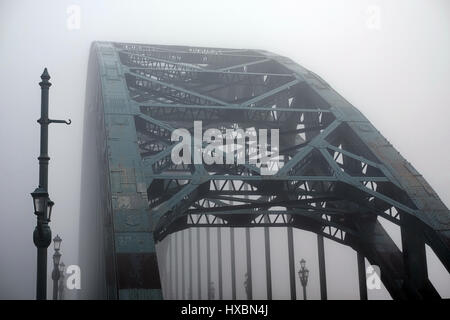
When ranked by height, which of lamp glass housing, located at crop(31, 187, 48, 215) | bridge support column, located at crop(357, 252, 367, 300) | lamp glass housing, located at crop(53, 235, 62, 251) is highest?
lamp glass housing, located at crop(31, 187, 48, 215)

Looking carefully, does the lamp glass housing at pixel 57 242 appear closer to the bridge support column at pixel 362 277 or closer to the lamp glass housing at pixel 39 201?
the lamp glass housing at pixel 39 201

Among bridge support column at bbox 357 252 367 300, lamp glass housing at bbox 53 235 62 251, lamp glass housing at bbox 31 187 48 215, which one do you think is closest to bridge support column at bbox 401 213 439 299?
bridge support column at bbox 357 252 367 300

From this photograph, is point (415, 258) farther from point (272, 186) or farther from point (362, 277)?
point (272, 186)

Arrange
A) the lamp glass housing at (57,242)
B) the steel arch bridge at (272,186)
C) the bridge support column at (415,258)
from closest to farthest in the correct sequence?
the steel arch bridge at (272,186)
the bridge support column at (415,258)
the lamp glass housing at (57,242)

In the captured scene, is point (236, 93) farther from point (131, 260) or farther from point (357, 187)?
point (131, 260)

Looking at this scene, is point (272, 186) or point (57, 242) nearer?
point (272, 186)

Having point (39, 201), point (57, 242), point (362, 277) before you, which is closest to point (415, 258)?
point (362, 277)

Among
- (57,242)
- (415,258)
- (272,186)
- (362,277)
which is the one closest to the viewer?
(415,258)

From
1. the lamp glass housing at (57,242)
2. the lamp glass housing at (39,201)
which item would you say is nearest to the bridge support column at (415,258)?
the lamp glass housing at (39,201)

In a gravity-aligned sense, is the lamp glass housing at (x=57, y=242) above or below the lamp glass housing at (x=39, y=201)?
below

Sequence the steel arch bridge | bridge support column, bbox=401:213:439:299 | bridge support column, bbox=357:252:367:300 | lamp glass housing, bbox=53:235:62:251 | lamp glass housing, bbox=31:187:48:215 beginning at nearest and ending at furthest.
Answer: lamp glass housing, bbox=31:187:48:215, the steel arch bridge, bridge support column, bbox=401:213:439:299, bridge support column, bbox=357:252:367:300, lamp glass housing, bbox=53:235:62:251

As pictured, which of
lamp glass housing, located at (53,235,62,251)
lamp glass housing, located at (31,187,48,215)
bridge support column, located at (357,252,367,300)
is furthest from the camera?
lamp glass housing, located at (53,235,62,251)

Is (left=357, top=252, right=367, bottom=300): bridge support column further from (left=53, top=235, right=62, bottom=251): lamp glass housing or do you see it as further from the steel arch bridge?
(left=53, top=235, right=62, bottom=251): lamp glass housing
